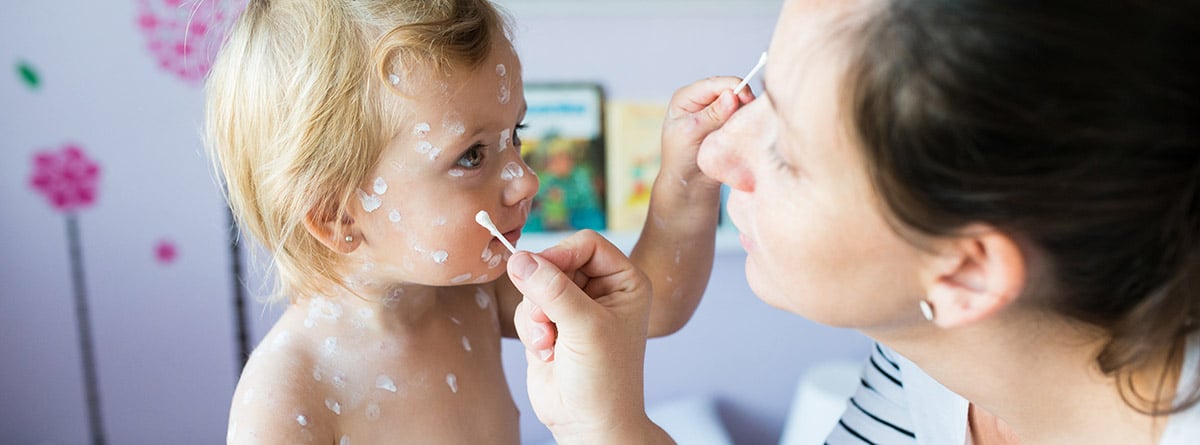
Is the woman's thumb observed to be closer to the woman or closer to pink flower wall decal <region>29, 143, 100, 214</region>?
the woman

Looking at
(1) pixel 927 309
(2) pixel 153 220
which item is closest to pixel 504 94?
(1) pixel 927 309

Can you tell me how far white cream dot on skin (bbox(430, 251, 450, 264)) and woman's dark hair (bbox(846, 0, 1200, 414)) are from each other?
0.45 metres

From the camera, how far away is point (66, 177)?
6.21ft

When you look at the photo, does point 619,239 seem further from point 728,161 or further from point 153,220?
point 728,161

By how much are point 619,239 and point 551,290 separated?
1169mm

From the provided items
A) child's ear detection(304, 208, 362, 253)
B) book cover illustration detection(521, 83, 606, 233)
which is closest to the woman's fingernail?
child's ear detection(304, 208, 362, 253)

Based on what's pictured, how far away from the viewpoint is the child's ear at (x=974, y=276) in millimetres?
637

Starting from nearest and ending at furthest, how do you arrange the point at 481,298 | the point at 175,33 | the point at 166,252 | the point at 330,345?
1. the point at 330,345
2. the point at 481,298
3. the point at 175,33
4. the point at 166,252

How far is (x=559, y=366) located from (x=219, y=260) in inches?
55.9

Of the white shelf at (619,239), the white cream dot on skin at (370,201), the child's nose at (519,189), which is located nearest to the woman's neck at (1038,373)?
the child's nose at (519,189)

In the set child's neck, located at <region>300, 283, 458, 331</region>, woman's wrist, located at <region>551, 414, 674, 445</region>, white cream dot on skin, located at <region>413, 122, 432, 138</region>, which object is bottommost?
child's neck, located at <region>300, 283, 458, 331</region>

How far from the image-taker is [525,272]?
746 mm

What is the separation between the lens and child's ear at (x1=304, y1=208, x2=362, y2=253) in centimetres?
91

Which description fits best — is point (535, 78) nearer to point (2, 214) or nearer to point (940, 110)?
point (2, 214)
